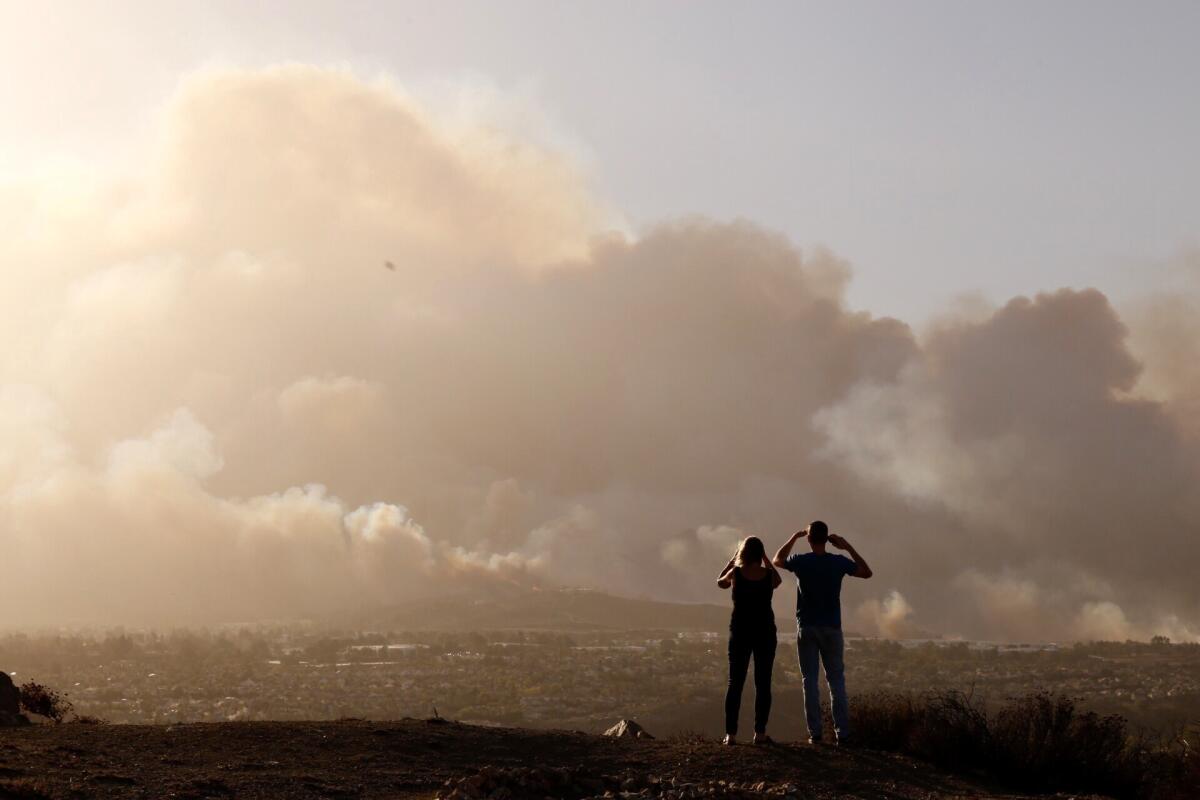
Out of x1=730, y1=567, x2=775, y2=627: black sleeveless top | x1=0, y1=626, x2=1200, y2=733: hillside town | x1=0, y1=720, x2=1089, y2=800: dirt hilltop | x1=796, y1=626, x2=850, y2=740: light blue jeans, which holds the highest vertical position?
x1=730, y1=567, x2=775, y2=627: black sleeveless top

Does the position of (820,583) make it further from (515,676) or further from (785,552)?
(515,676)

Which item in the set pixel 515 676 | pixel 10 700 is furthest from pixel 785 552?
pixel 515 676

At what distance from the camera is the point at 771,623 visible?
55.8 feet

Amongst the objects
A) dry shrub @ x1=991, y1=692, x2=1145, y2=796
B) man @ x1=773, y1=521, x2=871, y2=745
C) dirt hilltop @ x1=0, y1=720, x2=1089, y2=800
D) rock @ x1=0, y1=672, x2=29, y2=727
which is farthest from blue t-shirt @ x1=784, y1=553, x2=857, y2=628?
rock @ x1=0, y1=672, x2=29, y2=727

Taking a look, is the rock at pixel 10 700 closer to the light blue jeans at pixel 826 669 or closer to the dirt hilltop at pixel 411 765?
the dirt hilltop at pixel 411 765

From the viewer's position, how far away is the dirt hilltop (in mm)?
14109

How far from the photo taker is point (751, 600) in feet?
55.1

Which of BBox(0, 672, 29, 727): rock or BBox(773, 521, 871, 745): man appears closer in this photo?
BBox(773, 521, 871, 745): man

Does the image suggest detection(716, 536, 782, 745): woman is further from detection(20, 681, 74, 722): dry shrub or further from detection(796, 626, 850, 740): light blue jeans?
detection(20, 681, 74, 722): dry shrub

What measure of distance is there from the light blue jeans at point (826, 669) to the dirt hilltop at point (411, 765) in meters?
0.58

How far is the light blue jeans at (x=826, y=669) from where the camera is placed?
17.3 meters

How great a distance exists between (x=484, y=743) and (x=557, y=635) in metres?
102

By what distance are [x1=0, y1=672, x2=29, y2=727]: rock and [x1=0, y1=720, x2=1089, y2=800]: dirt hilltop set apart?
5.78 feet

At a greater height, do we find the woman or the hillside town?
A: the woman
